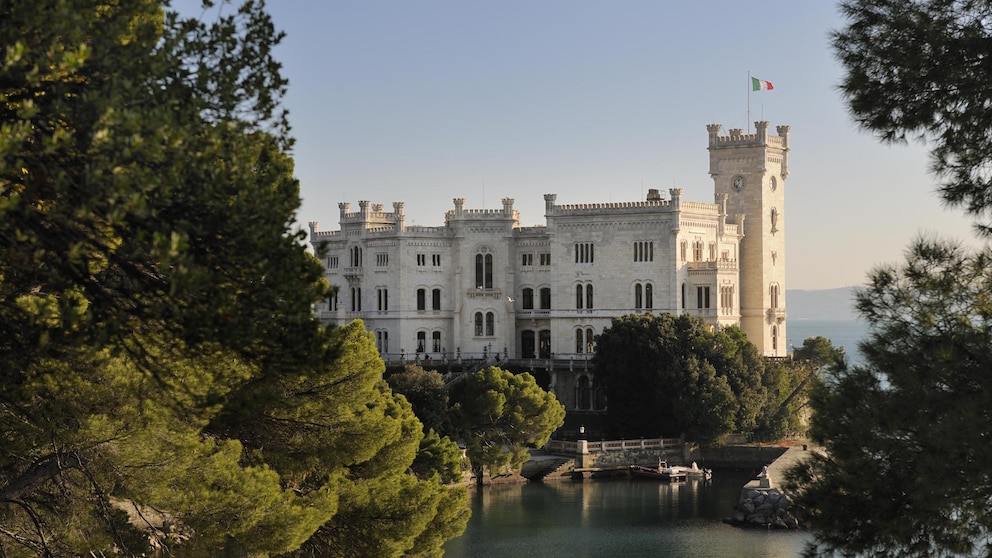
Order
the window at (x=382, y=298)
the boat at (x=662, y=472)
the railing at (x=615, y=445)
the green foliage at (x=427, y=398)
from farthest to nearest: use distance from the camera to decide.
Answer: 1. the window at (x=382, y=298)
2. the railing at (x=615, y=445)
3. the boat at (x=662, y=472)
4. the green foliage at (x=427, y=398)

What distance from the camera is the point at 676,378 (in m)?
64.8

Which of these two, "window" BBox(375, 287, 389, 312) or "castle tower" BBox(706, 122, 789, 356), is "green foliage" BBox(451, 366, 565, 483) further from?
"castle tower" BBox(706, 122, 789, 356)

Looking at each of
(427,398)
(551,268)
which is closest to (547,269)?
(551,268)

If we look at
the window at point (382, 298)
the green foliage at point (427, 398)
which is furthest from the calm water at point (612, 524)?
the window at point (382, 298)

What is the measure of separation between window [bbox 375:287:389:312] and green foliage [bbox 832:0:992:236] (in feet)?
200

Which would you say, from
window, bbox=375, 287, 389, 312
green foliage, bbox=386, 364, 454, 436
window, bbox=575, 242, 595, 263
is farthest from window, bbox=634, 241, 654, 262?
green foliage, bbox=386, 364, 454, 436

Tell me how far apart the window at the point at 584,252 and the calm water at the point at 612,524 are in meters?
15.2

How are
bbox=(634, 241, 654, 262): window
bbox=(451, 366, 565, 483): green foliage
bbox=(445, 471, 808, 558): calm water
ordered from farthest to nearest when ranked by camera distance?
bbox=(634, 241, 654, 262): window, bbox=(451, 366, 565, 483): green foliage, bbox=(445, 471, 808, 558): calm water

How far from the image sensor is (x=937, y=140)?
17719 mm

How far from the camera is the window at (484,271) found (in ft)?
256

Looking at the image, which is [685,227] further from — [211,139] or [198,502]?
[211,139]

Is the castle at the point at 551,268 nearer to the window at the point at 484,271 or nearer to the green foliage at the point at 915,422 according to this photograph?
the window at the point at 484,271

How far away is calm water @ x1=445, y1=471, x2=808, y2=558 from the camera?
48.7 meters

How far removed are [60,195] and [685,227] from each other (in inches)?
2484
